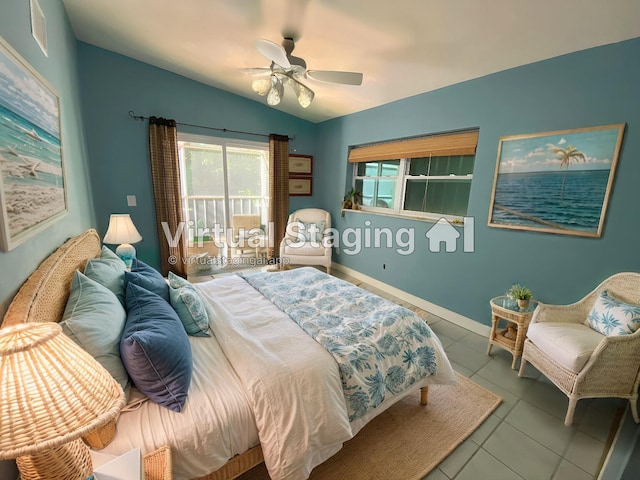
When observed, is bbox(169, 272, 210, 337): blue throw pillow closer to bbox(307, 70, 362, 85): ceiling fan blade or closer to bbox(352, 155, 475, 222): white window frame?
bbox(307, 70, 362, 85): ceiling fan blade

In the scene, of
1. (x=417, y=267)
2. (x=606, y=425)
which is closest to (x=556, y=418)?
(x=606, y=425)

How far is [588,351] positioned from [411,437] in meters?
1.20

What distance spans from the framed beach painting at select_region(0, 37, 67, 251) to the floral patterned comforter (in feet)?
4.46

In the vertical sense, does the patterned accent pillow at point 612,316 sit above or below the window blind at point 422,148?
below

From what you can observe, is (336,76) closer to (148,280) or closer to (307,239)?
(148,280)

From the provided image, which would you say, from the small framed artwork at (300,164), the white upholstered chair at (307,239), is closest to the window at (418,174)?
the white upholstered chair at (307,239)

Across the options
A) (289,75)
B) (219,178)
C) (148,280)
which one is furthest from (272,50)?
(219,178)

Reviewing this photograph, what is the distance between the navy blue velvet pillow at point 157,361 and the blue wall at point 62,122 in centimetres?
41

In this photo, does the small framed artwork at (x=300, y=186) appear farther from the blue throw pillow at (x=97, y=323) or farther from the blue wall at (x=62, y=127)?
the blue throw pillow at (x=97, y=323)

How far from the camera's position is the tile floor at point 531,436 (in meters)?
1.42

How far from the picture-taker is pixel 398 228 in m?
3.44

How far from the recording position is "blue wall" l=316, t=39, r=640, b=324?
1819mm

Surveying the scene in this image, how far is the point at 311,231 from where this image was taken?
4.23m

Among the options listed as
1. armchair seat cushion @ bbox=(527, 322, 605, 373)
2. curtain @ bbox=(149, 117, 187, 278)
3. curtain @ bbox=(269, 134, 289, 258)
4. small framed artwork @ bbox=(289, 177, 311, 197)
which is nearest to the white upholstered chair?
curtain @ bbox=(269, 134, 289, 258)
